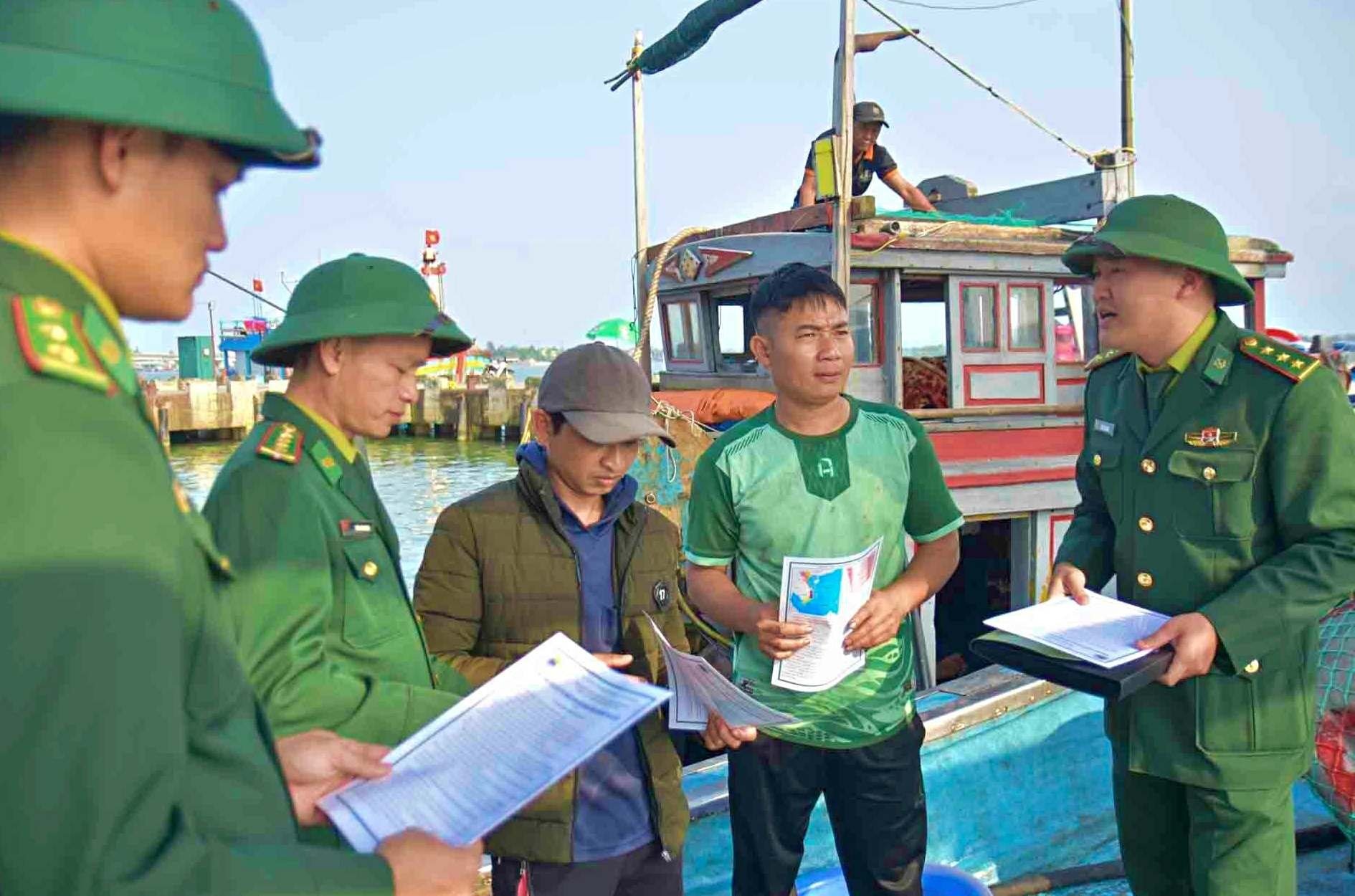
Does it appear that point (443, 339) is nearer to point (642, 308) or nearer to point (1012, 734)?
point (1012, 734)

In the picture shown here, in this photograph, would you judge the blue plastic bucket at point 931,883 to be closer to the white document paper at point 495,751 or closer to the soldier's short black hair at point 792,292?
the soldier's short black hair at point 792,292

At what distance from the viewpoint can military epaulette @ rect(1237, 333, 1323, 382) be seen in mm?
2268

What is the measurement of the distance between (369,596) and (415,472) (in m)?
27.4

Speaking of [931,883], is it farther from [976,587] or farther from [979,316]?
[976,587]

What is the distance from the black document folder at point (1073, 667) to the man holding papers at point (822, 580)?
0.31 metres

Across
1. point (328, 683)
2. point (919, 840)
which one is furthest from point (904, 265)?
point (328, 683)

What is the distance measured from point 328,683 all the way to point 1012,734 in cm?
338

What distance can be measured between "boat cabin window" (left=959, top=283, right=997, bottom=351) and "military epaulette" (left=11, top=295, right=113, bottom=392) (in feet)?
20.5

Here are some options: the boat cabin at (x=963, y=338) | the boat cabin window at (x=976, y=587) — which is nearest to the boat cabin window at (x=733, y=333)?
the boat cabin at (x=963, y=338)

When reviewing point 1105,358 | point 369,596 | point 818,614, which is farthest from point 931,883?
point 369,596

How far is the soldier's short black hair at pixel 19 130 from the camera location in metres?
0.82

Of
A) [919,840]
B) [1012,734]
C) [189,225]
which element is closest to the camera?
[189,225]

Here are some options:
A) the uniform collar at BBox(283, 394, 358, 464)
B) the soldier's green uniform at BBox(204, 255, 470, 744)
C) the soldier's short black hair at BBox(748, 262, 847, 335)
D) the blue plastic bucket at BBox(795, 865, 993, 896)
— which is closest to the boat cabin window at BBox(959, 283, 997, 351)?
the soldier's short black hair at BBox(748, 262, 847, 335)

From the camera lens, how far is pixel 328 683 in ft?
4.85
